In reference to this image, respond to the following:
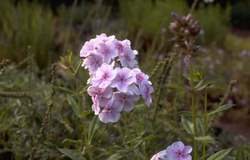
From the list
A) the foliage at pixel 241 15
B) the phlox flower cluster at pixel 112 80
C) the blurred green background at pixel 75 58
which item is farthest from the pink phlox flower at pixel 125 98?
the foliage at pixel 241 15

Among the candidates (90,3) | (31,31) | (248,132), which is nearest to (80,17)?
(90,3)

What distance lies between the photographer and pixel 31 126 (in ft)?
6.77

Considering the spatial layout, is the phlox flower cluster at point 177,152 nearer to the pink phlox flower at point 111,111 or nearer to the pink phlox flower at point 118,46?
the pink phlox flower at point 111,111

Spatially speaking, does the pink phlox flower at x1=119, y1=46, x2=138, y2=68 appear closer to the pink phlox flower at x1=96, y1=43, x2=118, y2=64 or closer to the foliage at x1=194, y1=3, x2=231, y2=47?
the pink phlox flower at x1=96, y1=43, x2=118, y2=64

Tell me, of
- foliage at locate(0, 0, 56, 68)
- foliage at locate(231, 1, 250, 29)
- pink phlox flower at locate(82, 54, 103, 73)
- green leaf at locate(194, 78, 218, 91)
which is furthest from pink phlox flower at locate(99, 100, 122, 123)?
foliage at locate(231, 1, 250, 29)

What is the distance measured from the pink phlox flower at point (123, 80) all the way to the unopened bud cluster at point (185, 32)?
0.20 meters

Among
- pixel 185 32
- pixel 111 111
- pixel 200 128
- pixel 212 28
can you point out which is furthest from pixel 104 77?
pixel 212 28

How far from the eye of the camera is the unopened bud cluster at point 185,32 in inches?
45.8

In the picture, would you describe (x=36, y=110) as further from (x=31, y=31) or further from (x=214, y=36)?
(x=214, y=36)

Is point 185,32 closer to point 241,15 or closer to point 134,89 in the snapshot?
point 134,89

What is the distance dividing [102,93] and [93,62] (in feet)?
0.59

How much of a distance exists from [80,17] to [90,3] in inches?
64.1

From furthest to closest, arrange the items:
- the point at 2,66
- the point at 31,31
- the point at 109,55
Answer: the point at 31,31 → the point at 2,66 → the point at 109,55

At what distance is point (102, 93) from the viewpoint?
1.21 meters
